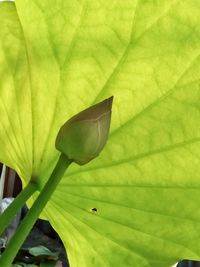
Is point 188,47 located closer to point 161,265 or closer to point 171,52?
point 171,52

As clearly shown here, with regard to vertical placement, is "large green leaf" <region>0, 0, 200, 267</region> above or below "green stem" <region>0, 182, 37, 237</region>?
above

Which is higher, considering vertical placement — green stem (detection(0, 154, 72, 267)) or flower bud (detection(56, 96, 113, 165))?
flower bud (detection(56, 96, 113, 165))

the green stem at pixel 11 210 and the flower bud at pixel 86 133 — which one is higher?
the flower bud at pixel 86 133

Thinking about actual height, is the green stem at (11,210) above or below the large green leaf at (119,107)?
below
